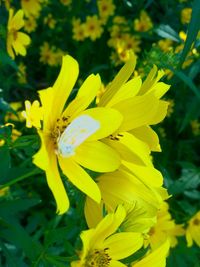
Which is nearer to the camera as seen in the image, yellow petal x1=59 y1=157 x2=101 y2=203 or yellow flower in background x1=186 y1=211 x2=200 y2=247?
yellow petal x1=59 y1=157 x2=101 y2=203

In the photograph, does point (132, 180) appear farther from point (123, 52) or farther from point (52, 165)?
point (123, 52)

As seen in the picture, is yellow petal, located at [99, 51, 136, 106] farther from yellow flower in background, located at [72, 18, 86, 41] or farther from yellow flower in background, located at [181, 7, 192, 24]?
yellow flower in background, located at [72, 18, 86, 41]

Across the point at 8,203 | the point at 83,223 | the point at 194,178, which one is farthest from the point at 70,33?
the point at 83,223

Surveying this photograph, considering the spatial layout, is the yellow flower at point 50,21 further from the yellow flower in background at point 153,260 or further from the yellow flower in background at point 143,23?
the yellow flower in background at point 153,260

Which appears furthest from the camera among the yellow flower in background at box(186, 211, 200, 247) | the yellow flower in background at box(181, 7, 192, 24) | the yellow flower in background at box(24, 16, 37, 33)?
the yellow flower in background at box(24, 16, 37, 33)

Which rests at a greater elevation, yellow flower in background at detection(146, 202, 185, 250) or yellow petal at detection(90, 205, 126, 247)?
yellow petal at detection(90, 205, 126, 247)

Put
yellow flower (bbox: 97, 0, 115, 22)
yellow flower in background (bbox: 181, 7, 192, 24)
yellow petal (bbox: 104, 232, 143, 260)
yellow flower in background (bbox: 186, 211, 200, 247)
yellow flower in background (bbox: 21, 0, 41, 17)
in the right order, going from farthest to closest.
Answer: yellow flower (bbox: 97, 0, 115, 22), yellow flower in background (bbox: 181, 7, 192, 24), yellow flower in background (bbox: 21, 0, 41, 17), yellow flower in background (bbox: 186, 211, 200, 247), yellow petal (bbox: 104, 232, 143, 260)

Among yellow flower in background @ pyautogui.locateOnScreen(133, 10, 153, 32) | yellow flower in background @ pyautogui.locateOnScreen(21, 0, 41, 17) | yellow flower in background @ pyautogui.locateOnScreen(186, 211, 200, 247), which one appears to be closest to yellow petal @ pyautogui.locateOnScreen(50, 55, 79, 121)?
yellow flower in background @ pyautogui.locateOnScreen(186, 211, 200, 247)

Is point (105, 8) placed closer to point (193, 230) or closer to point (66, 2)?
point (66, 2)
